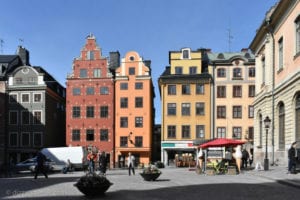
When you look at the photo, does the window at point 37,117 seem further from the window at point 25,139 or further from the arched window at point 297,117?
the arched window at point 297,117

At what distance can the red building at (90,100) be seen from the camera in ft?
180

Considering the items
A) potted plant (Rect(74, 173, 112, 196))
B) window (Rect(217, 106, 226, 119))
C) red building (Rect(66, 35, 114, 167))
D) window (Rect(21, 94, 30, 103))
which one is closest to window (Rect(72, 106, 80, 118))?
red building (Rect(66, 35, 114, 167))

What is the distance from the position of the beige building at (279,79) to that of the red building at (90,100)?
22907 millimetres

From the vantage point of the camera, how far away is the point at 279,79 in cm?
3067

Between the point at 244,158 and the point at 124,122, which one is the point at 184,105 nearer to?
the point at 124,122

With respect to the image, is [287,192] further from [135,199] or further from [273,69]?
[273,69]

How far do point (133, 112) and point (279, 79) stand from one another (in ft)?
87.7

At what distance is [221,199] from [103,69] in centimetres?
4390

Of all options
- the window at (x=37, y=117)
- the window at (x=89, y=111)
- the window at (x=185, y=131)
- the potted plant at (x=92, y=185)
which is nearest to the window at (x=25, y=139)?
the window at (x=37, y=117)

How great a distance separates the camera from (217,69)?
176 ft

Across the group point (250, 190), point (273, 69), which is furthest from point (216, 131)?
point (250, 190)

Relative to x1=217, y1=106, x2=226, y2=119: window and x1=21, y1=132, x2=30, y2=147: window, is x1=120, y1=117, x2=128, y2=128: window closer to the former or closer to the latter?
x1=217, y1=106, x2=226, y2=119: window

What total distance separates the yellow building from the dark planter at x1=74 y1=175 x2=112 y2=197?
40.1 meters

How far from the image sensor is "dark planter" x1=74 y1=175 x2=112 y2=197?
1280 cm
